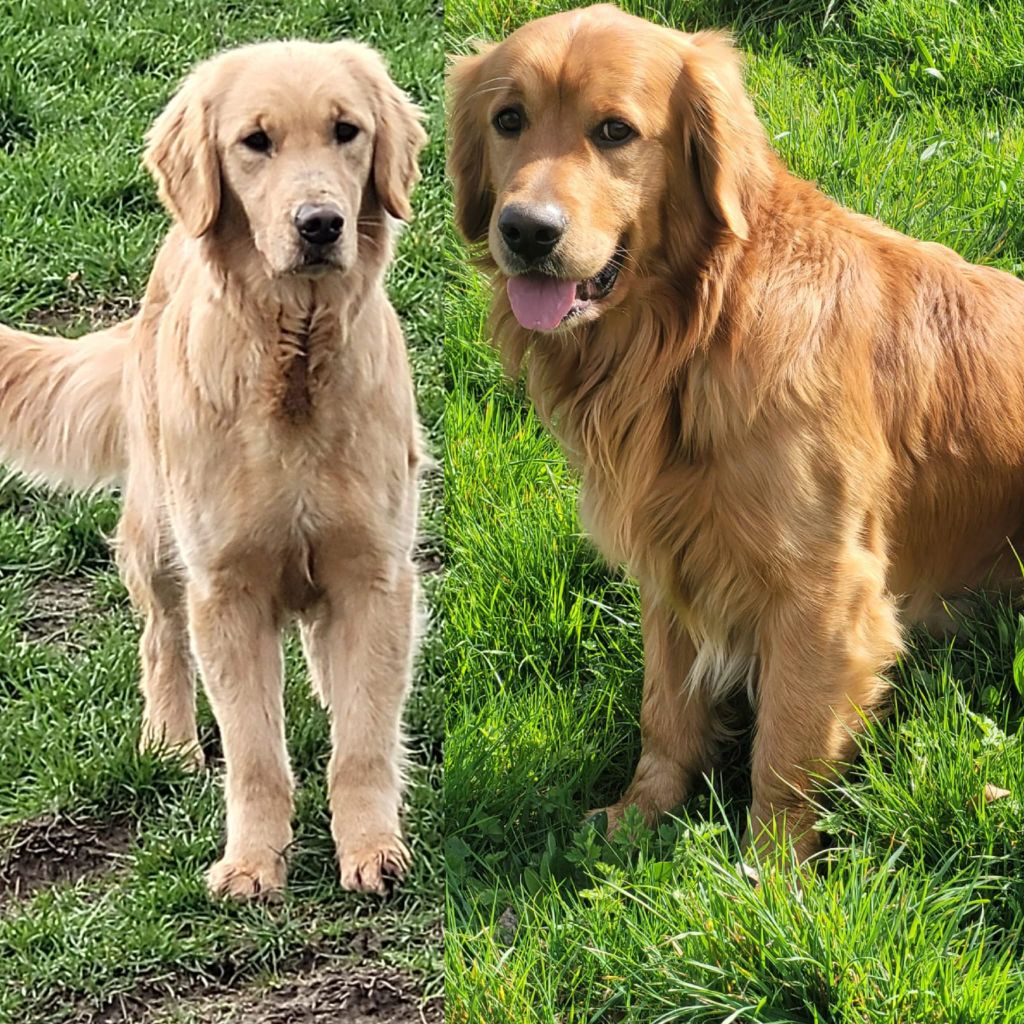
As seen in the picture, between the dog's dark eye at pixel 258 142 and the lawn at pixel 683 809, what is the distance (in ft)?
3.09

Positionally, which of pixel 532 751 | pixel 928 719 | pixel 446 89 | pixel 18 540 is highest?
pixel 446 89

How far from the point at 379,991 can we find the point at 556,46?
1.80 m

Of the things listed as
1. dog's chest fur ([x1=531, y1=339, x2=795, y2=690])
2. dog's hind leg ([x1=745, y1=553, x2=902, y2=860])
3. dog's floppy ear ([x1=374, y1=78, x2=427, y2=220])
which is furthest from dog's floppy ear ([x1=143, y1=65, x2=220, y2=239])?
dog's hind leg ([x1=745, y1=553, x2=902, y2=860])

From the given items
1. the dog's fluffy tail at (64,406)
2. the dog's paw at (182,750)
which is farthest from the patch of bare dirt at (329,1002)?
the dog's fluffy tail at (64,406)

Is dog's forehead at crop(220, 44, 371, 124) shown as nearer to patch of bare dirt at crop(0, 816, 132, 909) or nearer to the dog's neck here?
the dog's neck

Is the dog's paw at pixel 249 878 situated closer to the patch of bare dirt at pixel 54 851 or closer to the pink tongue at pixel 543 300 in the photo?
the patch of bare dirt at pixel 54 851

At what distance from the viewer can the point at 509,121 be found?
9.34 ft

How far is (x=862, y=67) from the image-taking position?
5199mm

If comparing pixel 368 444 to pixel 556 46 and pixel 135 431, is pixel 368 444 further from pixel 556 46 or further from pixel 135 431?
pixel 556 46

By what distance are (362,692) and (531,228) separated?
92cm

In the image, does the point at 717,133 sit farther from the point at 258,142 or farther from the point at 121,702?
the point at 121,702

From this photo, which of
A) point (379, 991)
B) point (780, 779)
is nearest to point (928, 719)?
point (780, 779)

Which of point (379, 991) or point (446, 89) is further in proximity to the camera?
point (446, 89)

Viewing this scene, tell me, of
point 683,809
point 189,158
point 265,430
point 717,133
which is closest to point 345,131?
point 189,158
